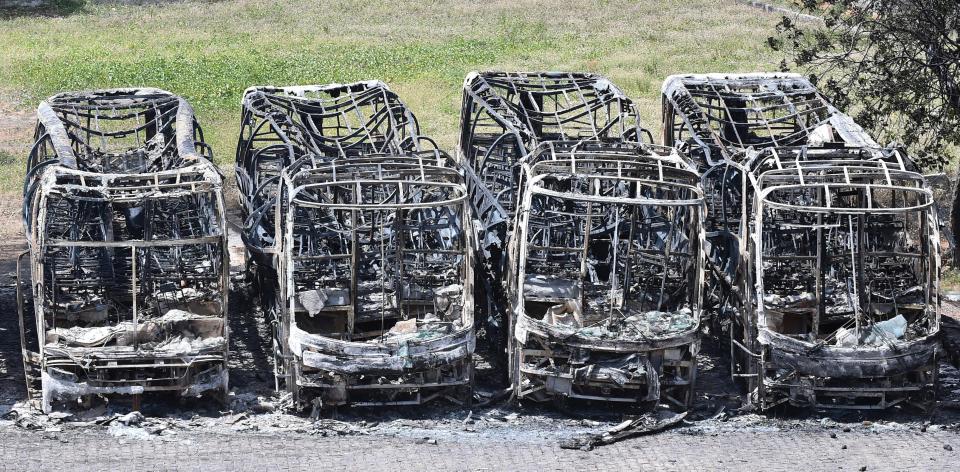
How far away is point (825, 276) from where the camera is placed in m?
14.4

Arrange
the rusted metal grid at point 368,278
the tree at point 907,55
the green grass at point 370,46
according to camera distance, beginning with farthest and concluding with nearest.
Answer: the green grass at point 370,46 < the tree at point 907,55 < the rusted metal grid at point 368,278

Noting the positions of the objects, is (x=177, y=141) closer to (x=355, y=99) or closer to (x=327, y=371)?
(x=355, y=99)

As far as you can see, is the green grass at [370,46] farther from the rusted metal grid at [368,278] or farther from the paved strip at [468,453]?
the paved strip at [468,453]

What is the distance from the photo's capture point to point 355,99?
19.2 metres

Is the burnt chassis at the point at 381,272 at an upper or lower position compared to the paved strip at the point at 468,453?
upper

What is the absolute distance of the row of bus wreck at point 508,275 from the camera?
12.7 meters

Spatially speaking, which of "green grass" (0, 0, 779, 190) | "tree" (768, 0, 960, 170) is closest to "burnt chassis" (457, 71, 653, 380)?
"tree" (768, 0, 960, 170)

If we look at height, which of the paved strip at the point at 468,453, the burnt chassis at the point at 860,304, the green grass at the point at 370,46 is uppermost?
the green grass at the point at 370,46

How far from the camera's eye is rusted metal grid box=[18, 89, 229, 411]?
12.6m

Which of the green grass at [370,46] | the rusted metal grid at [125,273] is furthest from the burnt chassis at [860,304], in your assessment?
the green grass at [370,46]

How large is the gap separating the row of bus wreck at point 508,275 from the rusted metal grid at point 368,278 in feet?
0.10

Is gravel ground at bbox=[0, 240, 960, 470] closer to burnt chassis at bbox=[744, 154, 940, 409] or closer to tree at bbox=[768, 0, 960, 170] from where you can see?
burnt chassis at bbox=[744, 154, 940, 409]

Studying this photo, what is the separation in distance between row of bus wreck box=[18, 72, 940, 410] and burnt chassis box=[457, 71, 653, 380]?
65 mm

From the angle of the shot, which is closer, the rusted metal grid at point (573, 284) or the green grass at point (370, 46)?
the rusted metal grid at point (573, 284)
